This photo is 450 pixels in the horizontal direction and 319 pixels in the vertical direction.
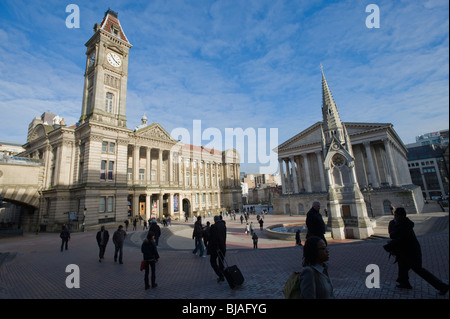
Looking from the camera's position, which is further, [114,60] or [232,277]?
[114,60]

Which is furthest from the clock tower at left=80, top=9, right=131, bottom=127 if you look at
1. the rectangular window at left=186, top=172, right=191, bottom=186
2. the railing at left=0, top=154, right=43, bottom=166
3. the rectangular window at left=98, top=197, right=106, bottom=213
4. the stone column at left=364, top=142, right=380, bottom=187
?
the stone column at left=364, top=142, right=380, bottom=187

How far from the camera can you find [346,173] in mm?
27734

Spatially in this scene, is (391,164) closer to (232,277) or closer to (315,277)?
(232,277)

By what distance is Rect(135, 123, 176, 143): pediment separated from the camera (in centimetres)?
3884

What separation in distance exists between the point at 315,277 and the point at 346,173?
29.2m

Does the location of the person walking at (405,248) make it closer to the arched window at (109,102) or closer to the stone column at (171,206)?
the arched window at (109,102)

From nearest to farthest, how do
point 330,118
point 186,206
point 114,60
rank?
1. point 330,118
2. point 114,60
3. point 186,206

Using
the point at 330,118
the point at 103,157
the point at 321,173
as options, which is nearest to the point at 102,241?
the point at 330,118

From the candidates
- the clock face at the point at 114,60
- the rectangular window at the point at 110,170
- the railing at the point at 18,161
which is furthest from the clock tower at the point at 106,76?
the railing at the point at 18,161

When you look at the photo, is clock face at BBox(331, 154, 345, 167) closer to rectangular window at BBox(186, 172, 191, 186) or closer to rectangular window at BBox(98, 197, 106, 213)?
rectangular window at BBox(98, 197, 106, 213)

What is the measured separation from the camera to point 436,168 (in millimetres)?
66812

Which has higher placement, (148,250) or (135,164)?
(135,164)

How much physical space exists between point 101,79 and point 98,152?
1191 cm
